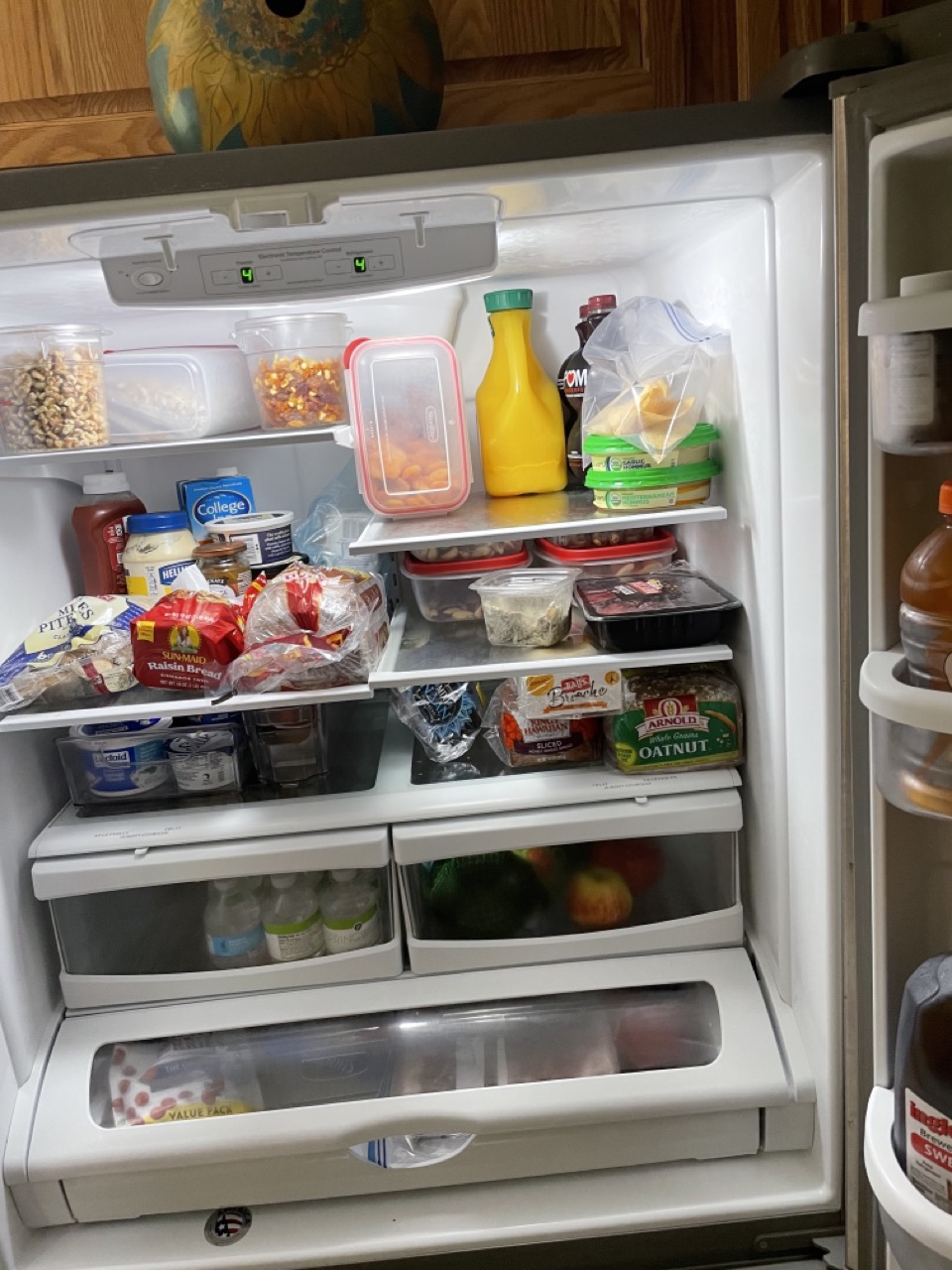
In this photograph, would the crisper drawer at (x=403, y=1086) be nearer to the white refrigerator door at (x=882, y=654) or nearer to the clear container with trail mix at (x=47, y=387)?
the white refrigerator door at (x=882, y=654)

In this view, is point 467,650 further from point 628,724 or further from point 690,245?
point 690,245

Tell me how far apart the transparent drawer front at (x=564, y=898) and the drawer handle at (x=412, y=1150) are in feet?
0.69

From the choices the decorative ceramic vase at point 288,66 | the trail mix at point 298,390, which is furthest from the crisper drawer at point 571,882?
the decorative ceramic vase at point 288,66

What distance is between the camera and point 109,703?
1257 mm

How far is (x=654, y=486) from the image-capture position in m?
1.22

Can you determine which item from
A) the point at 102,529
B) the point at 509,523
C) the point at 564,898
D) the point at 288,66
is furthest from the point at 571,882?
the point at 288,66

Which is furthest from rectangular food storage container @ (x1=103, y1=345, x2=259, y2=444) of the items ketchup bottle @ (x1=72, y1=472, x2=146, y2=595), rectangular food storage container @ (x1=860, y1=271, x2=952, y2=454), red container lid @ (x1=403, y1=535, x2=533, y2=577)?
rectangular food storage container @ (x1=860, y1=271, x2=952, y2=454)

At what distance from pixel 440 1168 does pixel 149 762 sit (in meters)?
0.64

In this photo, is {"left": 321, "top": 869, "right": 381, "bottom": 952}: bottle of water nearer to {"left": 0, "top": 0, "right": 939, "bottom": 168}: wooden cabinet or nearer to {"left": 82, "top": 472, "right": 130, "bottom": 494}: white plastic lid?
{"left": 82, "top": 472, "right": 130, "bottom": 494}: white plastic lid

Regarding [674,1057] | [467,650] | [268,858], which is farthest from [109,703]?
[674,1057]

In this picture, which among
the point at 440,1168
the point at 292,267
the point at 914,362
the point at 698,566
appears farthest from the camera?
the point at 698,566

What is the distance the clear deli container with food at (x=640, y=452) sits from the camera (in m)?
1.22

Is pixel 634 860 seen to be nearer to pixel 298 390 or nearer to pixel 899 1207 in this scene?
pixel 899 1207

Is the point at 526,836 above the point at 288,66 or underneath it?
underneath
